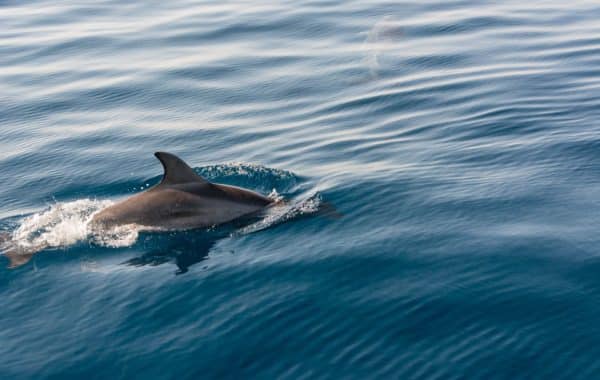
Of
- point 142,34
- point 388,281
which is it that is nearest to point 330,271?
point 388,281

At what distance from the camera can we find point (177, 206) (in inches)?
577

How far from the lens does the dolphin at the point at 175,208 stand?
47.9ft

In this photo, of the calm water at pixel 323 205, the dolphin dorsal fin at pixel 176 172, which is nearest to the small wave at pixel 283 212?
the calm water at pixel 323 205

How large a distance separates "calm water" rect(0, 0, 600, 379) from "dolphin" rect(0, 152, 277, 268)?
310 mm

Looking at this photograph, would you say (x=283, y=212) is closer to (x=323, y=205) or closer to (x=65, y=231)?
(x=323, y=205)

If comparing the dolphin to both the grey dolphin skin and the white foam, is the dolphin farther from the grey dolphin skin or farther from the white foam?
the white foam

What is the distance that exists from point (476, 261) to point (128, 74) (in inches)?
690

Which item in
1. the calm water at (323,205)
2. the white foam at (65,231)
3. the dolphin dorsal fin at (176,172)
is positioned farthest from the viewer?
the white foam at (65,231)

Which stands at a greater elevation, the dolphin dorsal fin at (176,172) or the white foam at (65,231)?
the dolphin dorsal fin at (176,172)

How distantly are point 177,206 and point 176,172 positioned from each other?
0.59 meters

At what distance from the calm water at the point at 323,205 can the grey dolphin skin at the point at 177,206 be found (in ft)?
1.10

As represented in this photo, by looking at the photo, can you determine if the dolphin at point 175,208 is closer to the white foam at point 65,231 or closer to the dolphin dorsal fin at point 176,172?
the dolphin dorsal fin at point 176,172

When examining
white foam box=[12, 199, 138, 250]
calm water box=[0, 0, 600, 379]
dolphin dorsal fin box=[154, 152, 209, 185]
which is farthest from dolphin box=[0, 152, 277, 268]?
calm water box=[0, 0, 600, 379]

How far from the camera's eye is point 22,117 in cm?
2370
